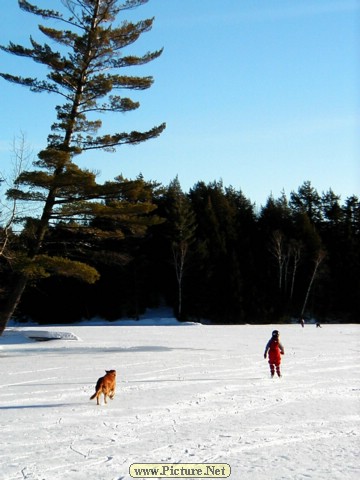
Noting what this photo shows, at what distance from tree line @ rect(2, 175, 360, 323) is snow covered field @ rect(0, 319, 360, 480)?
98.9 ft

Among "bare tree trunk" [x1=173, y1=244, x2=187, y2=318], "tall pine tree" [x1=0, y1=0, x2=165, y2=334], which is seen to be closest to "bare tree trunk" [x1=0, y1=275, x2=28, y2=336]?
"tall pine tree" [x1=0, y1=0, x2=165, y2=334]

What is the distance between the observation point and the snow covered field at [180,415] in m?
7.03

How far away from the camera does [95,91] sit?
21.7 metres

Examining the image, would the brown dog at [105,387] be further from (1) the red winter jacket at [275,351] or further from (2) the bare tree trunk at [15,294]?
(2) the bare tree trunk at [15,294]

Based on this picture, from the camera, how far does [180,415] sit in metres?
10.1

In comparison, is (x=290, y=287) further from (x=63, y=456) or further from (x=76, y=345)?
(x=63, y=456)

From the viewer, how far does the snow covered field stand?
7.03m

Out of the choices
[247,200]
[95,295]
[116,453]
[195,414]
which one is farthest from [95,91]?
[247,200]

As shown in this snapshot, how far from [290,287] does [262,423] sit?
49.0m

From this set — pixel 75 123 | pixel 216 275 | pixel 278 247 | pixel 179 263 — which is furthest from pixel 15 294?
pixel 278 247

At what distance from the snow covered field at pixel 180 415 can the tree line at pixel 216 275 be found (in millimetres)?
30134

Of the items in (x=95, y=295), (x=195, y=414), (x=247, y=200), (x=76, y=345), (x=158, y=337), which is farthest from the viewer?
(x=247, y=200)

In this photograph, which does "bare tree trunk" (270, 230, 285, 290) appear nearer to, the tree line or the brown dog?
the tree line

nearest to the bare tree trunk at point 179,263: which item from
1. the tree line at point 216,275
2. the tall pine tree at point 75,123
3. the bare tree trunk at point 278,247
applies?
the tree line at point 216,275
